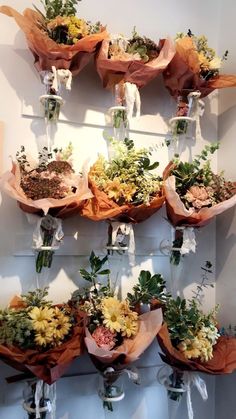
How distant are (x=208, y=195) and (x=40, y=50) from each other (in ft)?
3.02

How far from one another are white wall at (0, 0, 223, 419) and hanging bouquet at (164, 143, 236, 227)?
9.4 inches

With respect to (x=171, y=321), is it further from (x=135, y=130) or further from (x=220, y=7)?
(x=220, y=7)

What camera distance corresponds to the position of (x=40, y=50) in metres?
1.64

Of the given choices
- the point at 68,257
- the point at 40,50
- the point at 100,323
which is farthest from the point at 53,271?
the point at 40,50

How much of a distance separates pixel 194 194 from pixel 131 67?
606 millimetres

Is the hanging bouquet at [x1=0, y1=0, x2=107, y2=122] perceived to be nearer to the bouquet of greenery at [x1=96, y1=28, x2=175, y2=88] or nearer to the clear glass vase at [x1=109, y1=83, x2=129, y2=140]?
the bouquet of greenery at [x1=96, y1=28, x2=175, y2=88]

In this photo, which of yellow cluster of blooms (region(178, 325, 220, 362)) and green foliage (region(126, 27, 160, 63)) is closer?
yellow cluster of blooms (region(178, 325, 220, 362))

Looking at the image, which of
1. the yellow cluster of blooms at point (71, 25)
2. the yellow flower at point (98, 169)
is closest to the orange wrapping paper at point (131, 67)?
the yellow cluster of blooms at point (71, 25)

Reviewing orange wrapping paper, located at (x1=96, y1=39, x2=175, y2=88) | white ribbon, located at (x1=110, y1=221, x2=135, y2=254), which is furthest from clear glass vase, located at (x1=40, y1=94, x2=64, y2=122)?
white ribbon, located at (x1=110, y1=221, x2=135, y2=254)

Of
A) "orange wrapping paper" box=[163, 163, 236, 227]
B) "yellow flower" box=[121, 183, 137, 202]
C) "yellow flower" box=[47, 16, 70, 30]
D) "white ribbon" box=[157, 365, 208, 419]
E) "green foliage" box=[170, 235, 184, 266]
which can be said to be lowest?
"white ribbon" box=[157, 365, 208, 419]

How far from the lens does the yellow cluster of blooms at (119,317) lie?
1.55 metres

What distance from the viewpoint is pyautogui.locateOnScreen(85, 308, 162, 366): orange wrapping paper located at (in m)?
1.48

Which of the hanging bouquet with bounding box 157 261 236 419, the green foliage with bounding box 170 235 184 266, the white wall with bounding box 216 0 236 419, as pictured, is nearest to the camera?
the hanging bouquet with bounding box 157 261 236 419

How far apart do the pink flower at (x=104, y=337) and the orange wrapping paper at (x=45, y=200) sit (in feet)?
1.53
